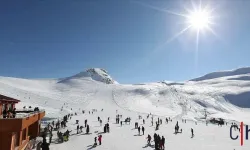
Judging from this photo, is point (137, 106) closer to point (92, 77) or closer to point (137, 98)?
point (137, 98)

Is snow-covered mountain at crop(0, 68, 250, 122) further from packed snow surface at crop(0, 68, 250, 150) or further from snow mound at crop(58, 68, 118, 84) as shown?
snow mound at crop(58, 68, 118, 84)

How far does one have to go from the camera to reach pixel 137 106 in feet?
285

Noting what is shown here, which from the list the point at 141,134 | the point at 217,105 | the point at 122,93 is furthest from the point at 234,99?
the point at 141,134

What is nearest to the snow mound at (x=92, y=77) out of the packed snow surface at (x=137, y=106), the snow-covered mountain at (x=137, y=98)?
the packed snow surface at (x=137, y=106)

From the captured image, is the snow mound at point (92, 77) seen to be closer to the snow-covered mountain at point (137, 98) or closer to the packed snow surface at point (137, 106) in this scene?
the packed snow surface at point (137, 106)

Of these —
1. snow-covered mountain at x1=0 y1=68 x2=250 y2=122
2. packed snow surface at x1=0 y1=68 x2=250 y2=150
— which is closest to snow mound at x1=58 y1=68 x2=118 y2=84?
packed snow surface at x1=0 y1=68 x2=250 y2=150

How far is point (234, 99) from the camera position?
126062 mm

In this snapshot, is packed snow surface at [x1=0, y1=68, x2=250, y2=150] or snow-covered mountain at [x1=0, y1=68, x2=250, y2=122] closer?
packed snow surface at [x1=0, y1=68, x2=250, y2=150]

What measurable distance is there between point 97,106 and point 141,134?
136 feet

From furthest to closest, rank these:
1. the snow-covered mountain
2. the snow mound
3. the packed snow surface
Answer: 1. the snow mound
2. the snow-covered mountain
3. the packed snow surface

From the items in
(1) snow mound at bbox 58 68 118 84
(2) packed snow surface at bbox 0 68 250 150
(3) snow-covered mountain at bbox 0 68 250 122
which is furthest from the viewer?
(1) snow mound at bbox 58 68 118 84

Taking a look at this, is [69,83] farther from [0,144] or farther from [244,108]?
[0,144]

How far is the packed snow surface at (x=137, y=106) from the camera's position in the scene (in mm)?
33406

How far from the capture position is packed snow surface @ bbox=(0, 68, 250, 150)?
110ft
